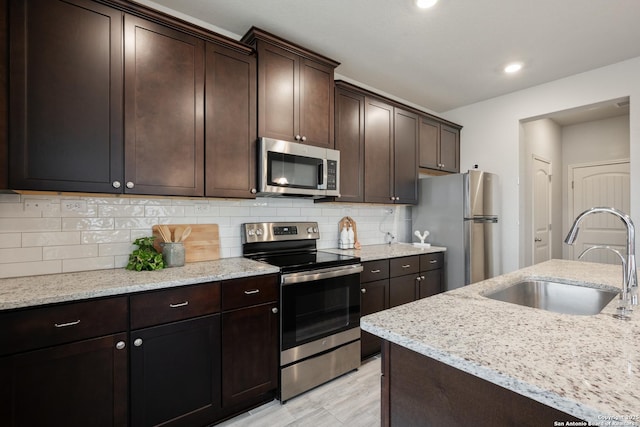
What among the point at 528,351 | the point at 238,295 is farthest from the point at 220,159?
the point at 528,351

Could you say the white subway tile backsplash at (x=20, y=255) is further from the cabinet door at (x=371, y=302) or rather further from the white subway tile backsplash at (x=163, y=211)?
the cabinet door at (x=371, y=302)

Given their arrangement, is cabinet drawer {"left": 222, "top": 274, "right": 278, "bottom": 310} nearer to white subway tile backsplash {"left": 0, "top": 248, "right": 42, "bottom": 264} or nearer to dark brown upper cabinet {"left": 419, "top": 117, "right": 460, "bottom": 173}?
white subway tile backsplash {"left": 0, "top": 248, "right": 42, "bottom": 264}

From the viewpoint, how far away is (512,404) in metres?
0.68

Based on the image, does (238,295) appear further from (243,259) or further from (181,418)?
(181,418)

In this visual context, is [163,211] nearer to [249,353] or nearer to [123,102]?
[123,102]

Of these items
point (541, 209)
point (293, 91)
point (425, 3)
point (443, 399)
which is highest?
point (425, 3)

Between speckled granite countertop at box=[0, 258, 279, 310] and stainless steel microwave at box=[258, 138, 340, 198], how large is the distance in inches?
25.4

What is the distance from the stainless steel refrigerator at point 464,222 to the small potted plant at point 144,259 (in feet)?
9.27

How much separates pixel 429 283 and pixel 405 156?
143cm

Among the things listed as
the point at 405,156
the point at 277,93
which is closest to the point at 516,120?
the point at 405,156

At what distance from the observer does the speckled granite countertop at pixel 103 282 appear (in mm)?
1327

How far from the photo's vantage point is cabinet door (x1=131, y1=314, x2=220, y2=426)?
155 centimetres

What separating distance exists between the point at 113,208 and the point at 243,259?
3.06 feet

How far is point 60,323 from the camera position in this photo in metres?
1.35
